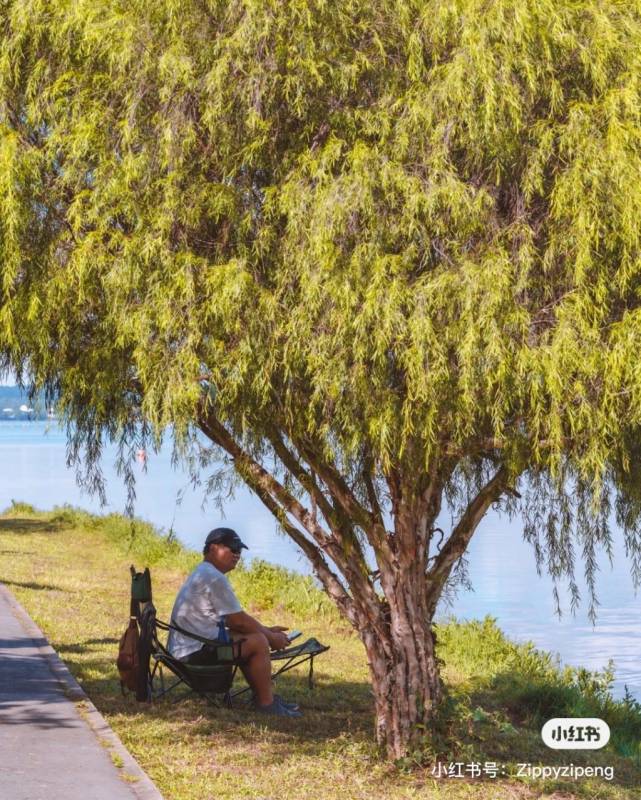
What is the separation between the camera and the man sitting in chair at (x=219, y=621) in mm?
9680

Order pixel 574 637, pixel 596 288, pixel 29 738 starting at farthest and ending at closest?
pixel 574 637 < pixel 29 738 < pixel 596 288

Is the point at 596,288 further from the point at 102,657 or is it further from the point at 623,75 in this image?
the point at 102,657

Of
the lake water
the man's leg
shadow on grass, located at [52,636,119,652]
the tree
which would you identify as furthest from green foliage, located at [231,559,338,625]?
the tree

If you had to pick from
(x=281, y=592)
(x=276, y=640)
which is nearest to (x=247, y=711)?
(x=276, y=640)

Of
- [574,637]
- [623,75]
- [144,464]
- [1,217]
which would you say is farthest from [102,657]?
[574,637]

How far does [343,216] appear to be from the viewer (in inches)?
279

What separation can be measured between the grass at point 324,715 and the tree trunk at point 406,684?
14 centimetres

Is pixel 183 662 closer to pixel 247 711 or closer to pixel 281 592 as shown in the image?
pixel 247 711

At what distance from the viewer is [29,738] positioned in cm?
831

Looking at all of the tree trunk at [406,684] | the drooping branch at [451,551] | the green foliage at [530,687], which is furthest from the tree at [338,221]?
the green foliage at [530,687]

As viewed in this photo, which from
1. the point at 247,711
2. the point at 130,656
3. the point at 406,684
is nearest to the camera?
the point at 406,684

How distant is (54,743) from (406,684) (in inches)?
97.9

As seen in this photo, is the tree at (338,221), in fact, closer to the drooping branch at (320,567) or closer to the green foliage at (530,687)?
the drooping branch at (320,567)

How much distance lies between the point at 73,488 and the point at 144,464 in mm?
72498
